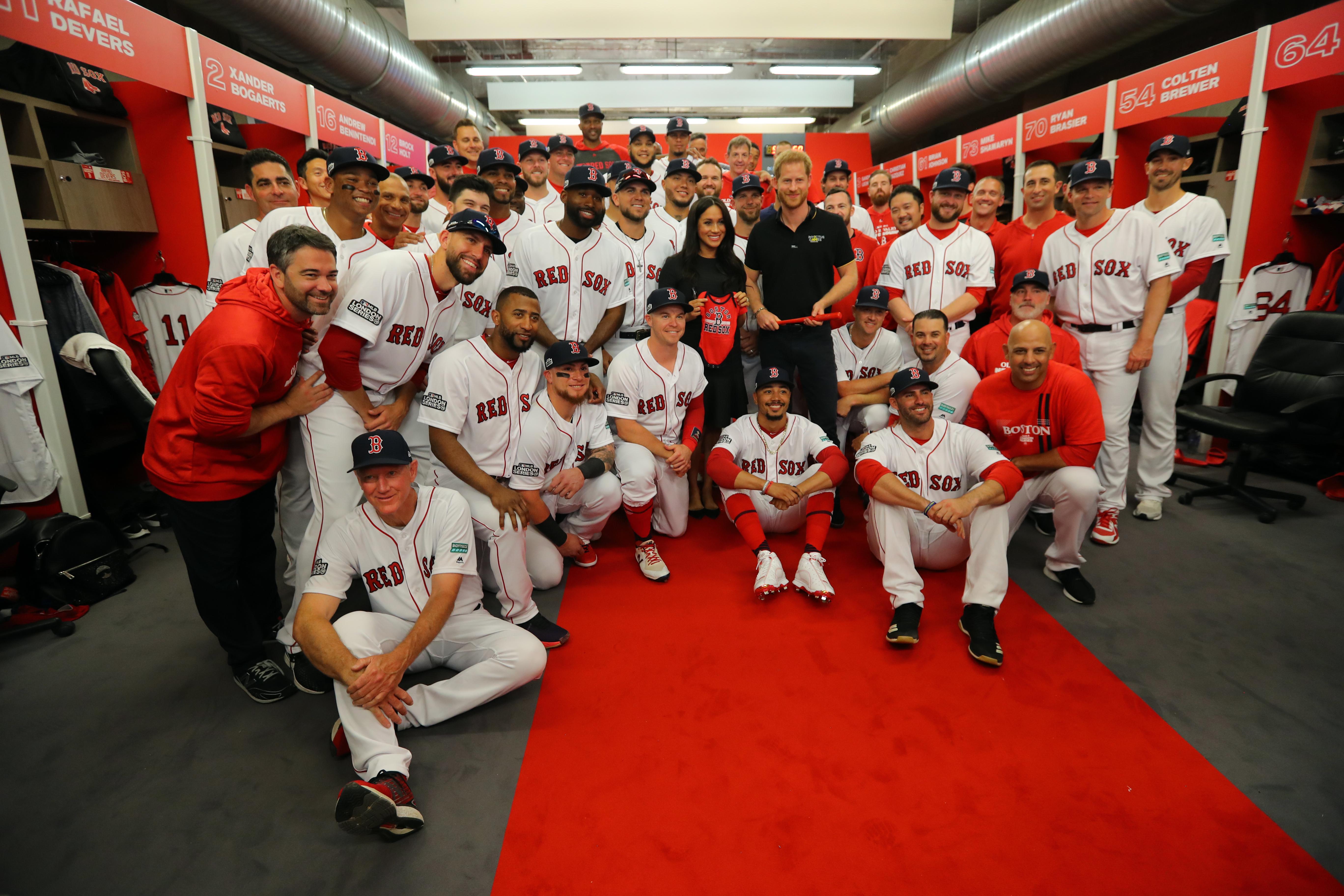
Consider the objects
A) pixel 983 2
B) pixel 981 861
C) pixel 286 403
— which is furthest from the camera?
pixel 983 2

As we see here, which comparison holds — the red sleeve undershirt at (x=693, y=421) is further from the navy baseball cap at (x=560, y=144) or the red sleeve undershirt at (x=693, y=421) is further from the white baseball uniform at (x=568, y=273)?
the navy baseball cap at (x=560, y=144)

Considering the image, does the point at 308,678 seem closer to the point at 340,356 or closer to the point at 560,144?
the point at 340,356

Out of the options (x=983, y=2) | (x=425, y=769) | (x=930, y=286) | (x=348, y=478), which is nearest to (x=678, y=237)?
(x=930, y=286)

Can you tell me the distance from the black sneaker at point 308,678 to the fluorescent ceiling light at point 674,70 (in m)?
9.39

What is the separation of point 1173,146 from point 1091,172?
0.54 metres

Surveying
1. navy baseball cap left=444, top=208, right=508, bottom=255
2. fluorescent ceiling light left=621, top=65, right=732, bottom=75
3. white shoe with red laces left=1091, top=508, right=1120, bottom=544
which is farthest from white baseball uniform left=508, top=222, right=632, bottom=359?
fluorescent ceiling light left=621, top=65, right=732, bottom=75

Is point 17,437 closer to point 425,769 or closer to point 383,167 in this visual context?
point 383,167

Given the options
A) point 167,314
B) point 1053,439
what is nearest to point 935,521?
point 1053,439

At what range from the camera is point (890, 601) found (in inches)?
124

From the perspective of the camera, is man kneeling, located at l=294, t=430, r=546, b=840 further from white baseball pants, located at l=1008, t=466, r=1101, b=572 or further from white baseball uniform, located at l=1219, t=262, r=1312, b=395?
white baseball uniform, located at l=1219, t=262, r=1312, b=395

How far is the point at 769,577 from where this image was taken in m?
3.13

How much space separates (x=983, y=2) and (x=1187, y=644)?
29.3 feet

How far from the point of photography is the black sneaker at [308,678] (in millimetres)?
2500

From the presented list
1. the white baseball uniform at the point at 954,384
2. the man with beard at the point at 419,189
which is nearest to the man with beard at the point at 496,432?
the man with beard at the point at 419,189
